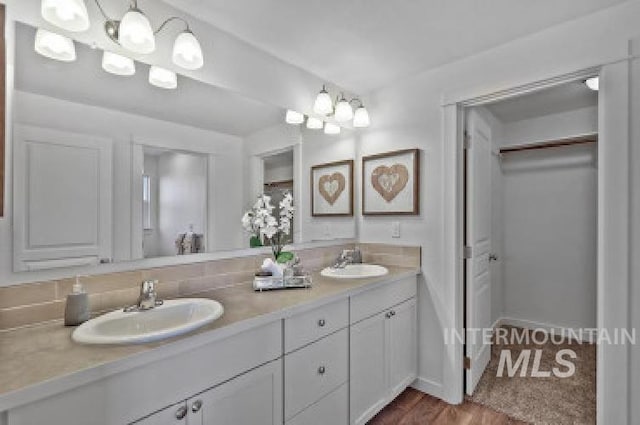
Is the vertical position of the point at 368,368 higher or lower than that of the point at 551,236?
lower

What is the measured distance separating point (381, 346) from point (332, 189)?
1175 mm

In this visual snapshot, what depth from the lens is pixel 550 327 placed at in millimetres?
3207

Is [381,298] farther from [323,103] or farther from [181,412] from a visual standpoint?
[323,103]

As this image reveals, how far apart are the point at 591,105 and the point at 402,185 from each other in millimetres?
2109

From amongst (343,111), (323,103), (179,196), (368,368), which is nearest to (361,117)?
(343,111)

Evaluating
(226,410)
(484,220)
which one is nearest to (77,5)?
(226,410)

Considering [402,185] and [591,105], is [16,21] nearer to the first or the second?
[402,185]

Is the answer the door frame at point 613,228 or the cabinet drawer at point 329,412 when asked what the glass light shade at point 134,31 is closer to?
the cabinet drawer at point 329,412

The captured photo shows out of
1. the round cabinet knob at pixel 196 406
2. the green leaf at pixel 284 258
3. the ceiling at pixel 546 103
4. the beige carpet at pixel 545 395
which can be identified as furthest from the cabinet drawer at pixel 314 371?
the ceiling at pixel 546 103

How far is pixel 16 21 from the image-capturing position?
3.71ft

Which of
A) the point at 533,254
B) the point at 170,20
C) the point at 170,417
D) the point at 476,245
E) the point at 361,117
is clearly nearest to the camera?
the point at 170,417

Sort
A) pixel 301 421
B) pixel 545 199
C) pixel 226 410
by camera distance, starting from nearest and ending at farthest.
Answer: pixel 226 410
pixel 301 421
pixel 545 199

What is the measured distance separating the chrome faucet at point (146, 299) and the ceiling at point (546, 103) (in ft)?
8.48

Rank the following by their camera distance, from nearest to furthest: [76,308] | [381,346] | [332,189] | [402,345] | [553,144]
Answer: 1. [76,308]
2. [381,346]
3. [402,345]
4. [332,189]
5. [553,144]
